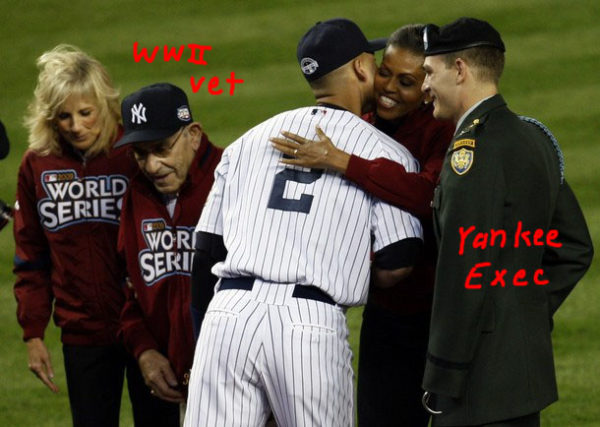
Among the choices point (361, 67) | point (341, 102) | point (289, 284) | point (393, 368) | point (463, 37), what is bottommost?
point (393, 368)

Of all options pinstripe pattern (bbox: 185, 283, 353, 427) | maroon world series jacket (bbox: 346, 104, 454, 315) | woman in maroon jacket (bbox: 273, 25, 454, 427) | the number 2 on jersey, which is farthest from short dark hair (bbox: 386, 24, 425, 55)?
pinstripe pattern (bbox: 185, 283, 353, 427)

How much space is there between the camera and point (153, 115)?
Result: 151 inches

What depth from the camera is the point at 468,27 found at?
10.6ft

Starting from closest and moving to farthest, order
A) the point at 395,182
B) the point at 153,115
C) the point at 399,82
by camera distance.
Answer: the point at 395,182
the point at 399,82
the point at 153,115

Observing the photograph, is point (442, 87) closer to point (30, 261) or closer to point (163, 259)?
point (163, 259)

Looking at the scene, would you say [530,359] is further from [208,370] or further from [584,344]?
[584,344]

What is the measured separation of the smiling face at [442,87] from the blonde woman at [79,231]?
55.6 inches

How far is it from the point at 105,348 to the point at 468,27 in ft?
6.19

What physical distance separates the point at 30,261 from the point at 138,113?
855 millimetres

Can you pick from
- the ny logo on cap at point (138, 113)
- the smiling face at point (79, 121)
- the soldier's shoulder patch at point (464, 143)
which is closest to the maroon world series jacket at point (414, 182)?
the soldier's shoulder patch at point (464, 143)

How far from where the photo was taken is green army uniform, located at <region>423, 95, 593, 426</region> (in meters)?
3.04

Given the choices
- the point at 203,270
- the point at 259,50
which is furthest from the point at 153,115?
the point at 259,50

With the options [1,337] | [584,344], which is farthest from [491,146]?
[1,337]

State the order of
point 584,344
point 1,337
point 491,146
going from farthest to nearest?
point 1,337, point 584,344, point 491,146
